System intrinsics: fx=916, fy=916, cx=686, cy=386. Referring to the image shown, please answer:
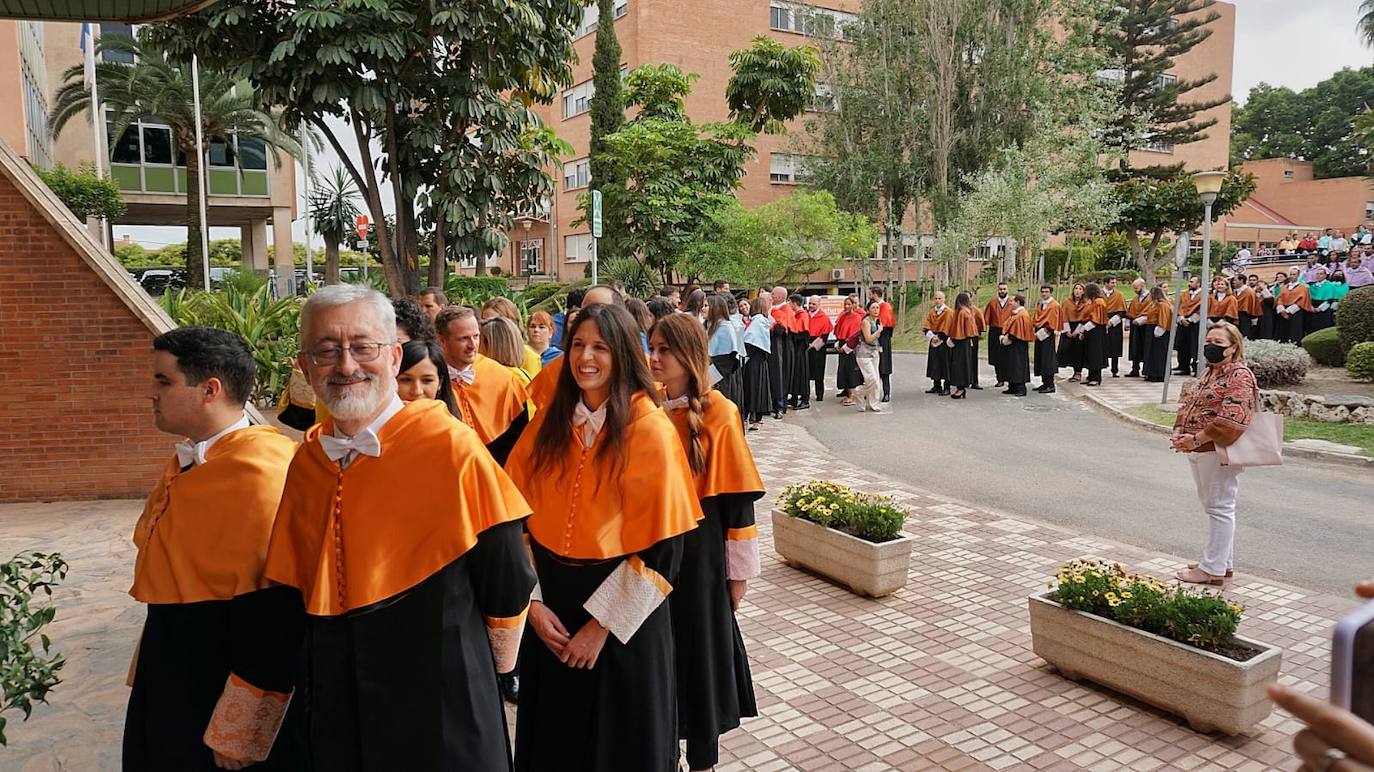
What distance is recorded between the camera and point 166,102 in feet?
101

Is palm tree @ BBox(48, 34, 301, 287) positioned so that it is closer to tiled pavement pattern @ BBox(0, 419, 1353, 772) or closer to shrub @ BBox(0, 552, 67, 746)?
tiled pavement pattern @ BBox(0, 419, 1353, 772)

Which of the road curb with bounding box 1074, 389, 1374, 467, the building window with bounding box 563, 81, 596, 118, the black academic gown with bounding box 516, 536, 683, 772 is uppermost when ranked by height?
the building window with bounding box 563, 81, 596, 118

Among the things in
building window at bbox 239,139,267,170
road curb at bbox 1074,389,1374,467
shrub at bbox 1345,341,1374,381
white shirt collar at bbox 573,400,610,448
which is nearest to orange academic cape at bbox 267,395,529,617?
white shirt collar at bbox 573,400,610,448

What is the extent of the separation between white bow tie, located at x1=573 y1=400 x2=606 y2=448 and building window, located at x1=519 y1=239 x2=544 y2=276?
4307 cm

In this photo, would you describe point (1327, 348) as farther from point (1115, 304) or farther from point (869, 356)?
point (869, 356)

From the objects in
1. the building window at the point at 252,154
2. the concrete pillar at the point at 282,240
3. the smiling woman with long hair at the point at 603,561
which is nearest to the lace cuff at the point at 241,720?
the smiling woman with long hair at the point at 603,561

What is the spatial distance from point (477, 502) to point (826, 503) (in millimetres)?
4761

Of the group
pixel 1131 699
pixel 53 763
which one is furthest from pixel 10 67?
pixel 1131 699

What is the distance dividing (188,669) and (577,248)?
132 ft

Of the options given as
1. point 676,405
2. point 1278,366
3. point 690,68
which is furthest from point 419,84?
point 690,68

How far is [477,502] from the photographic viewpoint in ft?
8.30

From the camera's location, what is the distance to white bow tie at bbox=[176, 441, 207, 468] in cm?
279

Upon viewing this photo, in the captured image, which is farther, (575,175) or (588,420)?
(575,175)

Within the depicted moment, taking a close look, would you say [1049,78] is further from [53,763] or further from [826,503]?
[53,763]
